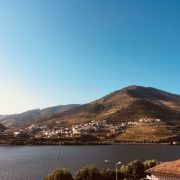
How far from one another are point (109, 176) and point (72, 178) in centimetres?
764

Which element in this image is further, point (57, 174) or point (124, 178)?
point (124, 178)

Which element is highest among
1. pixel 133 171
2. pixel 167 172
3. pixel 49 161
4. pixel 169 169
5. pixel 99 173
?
pixel 169 169

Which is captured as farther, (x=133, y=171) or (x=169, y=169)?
(x=133, y=171)

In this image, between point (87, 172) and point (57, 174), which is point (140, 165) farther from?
point (57, 174)

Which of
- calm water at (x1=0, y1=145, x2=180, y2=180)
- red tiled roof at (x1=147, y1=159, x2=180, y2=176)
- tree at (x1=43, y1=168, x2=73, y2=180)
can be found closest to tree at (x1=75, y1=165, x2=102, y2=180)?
tree at (x1=43, y1=168, x2=73, y2=180)

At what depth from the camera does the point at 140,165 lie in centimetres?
6806

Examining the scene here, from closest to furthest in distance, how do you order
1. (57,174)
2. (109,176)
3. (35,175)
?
(57,174) < (109,176) < (35,175)

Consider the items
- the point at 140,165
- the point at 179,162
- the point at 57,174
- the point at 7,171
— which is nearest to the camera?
the point at 179,162

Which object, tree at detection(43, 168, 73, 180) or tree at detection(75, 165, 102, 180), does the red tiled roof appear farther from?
tree at detection(75, 165, 102, 180)

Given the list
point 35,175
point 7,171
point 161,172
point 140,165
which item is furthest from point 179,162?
point 7,171

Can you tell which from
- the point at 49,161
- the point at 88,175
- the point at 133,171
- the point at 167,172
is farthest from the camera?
the point at 49,161

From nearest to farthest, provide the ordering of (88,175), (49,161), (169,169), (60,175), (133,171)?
(169,169), (60,175), (88,175), (133,171), (49,161)

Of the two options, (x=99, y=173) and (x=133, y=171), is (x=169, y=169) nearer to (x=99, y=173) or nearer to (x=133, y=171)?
(x=99, y=173)

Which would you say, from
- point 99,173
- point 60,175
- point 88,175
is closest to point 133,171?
point 99,173
